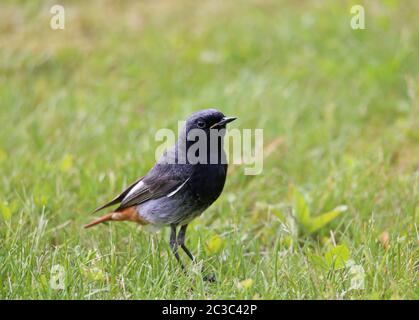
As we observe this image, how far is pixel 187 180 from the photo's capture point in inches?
186

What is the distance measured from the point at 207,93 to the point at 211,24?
182cm

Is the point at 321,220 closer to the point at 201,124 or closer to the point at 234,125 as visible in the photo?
the point at 201,124

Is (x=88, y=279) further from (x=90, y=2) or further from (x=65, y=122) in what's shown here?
(x=90, y=2)

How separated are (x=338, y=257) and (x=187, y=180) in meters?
1.11

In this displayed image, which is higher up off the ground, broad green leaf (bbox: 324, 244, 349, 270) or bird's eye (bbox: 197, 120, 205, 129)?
bird's eye (bbox: 197, 120, 205, 129)

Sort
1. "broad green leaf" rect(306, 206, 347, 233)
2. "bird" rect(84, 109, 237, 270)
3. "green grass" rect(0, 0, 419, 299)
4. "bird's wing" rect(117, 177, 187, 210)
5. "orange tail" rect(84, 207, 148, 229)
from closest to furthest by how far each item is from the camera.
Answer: "green grass" rect(0, 0, 419, 299), "bird" rect(84, 109, 237, 270), "bird's wing" rect(117, 177, 187, 210), "orange tail" rect(84, 207, 148, 229), "broad green leaf" rect(306, 206, 347, 233)

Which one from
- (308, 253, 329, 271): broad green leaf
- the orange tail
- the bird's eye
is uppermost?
the bird's eye

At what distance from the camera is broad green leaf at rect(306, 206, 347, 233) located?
5.43 meters

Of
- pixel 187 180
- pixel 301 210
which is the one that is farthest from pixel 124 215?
pixel 301 210

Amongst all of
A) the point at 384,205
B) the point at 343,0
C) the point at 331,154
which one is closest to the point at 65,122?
the point at 331,154

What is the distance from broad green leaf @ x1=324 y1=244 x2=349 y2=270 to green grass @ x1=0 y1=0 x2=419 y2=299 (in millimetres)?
12

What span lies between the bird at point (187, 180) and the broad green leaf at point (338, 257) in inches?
33.2

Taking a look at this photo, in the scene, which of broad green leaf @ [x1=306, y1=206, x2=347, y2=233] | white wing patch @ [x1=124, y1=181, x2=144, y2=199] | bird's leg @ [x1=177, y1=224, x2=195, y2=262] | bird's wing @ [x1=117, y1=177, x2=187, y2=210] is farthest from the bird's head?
broad green leaf @ [x1=306, y1=206, x2=347, y2=233]

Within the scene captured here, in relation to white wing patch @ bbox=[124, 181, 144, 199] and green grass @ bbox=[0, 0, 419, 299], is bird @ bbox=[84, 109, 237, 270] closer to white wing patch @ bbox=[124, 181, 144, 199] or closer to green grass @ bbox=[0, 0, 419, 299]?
white wing patch @ bbox=[124, 181, 144, 199]
